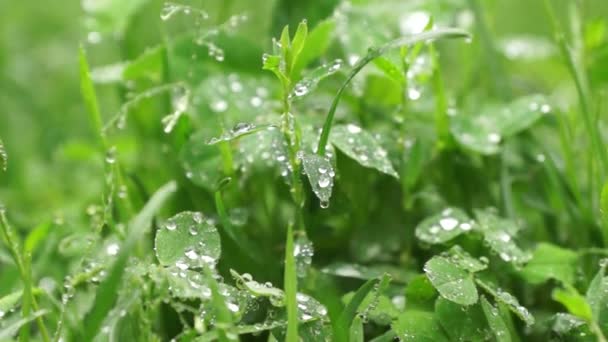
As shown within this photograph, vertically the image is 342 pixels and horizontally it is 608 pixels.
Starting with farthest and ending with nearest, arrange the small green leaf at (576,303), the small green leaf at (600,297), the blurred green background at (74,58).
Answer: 1. the blurred green background at (74,58)
2. the small green leaf at (600,297)
3. the small green leaf at (576,303)

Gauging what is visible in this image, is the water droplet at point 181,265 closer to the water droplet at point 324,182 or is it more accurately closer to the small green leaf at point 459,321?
the water droplet at point 324,182

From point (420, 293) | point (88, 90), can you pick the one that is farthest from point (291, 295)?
point (88, 90)

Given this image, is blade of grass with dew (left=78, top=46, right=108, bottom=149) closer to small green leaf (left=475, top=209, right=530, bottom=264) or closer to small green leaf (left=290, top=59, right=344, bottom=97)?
small green leaf (left=290, top=59, right=344, bottom=97)

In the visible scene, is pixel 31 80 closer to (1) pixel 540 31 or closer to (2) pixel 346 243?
(2) pixel 346 243

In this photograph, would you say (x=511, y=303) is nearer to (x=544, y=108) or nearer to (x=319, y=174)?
(x=319, y=174)

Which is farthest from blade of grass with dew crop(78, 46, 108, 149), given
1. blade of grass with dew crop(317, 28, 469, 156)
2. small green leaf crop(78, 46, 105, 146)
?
blade of grass with dew crop(317, 28, 469, 156)

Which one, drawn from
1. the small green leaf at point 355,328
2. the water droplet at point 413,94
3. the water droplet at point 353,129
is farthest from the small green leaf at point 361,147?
the small green leaf at point 355,328

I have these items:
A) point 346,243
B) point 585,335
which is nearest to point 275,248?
point 346,243
